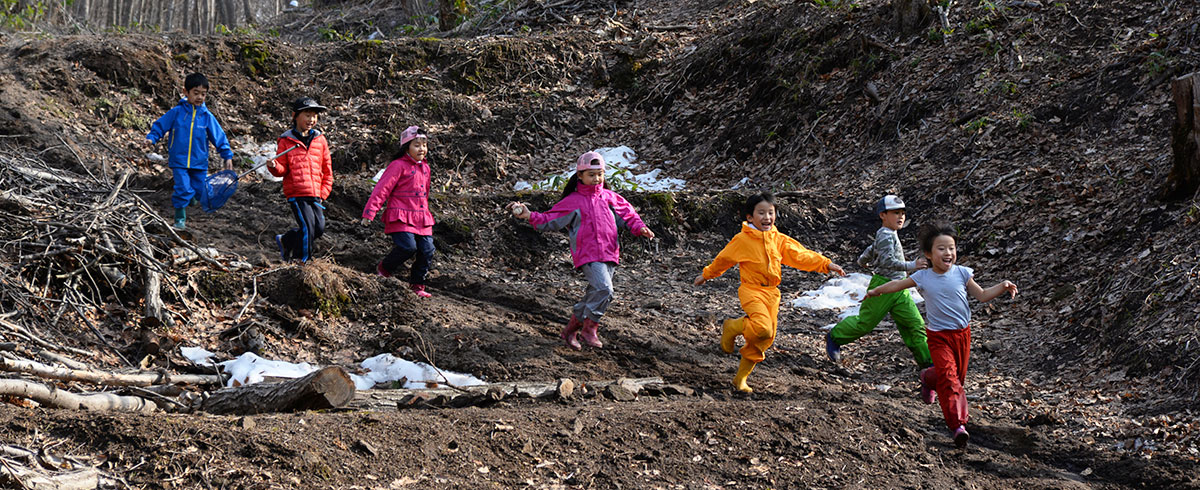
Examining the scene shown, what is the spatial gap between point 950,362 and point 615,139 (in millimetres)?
9228

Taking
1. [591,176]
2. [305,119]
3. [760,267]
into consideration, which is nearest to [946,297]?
[760,267]

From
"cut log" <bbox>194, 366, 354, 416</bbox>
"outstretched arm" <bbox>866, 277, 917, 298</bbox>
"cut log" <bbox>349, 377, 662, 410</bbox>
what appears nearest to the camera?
"cut log" <bbox>194, 366, 354, 416</bbox>

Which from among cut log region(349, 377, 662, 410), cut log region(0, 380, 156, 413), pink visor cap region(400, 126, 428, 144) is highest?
pink visor cap region(400, 126, 428, 144)

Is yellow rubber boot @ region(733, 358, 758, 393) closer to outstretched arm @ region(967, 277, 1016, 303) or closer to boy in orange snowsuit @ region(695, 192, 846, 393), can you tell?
boy in orange snowsuit @ region(695, 192, 846, 393)

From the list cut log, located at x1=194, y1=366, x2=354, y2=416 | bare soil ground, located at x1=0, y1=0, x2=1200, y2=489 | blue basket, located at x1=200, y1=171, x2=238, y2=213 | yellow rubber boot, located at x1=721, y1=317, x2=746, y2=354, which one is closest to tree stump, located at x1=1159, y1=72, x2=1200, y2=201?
bare soil ground, located at x1=0, y1=0, x2=1200, y2=489

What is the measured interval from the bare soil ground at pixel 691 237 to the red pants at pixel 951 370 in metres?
0.20

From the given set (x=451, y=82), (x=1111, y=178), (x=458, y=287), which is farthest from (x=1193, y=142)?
(x=451, y=82)

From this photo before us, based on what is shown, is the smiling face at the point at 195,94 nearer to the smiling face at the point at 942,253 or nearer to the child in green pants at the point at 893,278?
the child in green pants at the point at 893,278

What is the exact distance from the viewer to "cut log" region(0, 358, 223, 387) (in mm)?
4316

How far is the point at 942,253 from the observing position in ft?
16.5

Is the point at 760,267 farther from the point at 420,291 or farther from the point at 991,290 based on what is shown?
the point at 420,291

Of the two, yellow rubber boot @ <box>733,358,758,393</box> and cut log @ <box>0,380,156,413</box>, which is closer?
cut log @ <box>0,380,156,413</box>

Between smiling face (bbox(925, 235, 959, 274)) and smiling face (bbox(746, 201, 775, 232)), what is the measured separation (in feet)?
3.79

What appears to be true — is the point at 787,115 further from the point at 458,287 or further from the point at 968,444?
the point at 968,444
